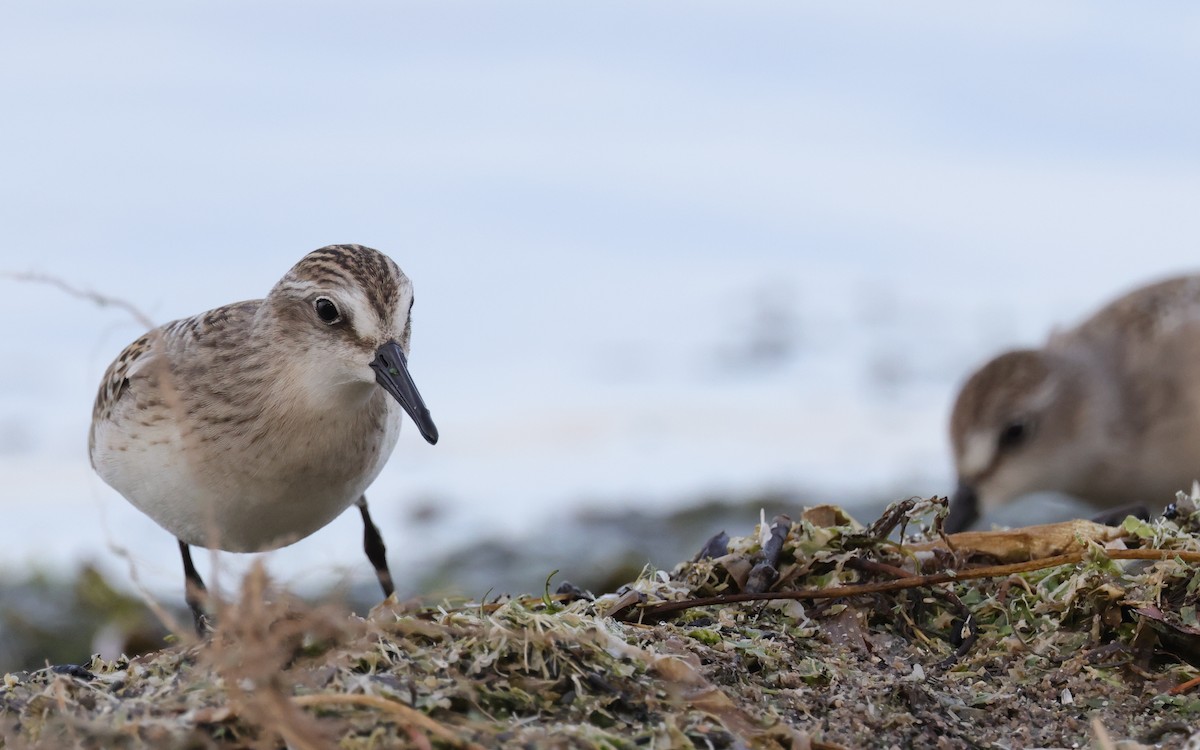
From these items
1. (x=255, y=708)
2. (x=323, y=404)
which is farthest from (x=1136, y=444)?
(x=255, y=708)

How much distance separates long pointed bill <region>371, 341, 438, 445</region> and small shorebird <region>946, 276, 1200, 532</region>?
5.48 m

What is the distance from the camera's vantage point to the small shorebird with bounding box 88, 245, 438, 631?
5.12m

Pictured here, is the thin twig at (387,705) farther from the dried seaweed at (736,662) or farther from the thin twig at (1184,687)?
the thin twig at (1184,687)

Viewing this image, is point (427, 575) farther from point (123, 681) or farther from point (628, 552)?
point (123, 681)

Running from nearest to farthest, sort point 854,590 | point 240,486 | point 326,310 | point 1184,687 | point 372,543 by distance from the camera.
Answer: point 1184,687
point 854,590
point 240,486
point 326,310
point 372,543

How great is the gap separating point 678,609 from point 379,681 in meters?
1.08

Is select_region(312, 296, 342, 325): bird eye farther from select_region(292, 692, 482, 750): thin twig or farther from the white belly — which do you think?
select_region(292, 692, 482, 750): thin twig

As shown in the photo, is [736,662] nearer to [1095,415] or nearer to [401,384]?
[401,384]

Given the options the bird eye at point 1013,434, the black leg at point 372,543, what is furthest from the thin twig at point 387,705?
the bird eye at point 1013,434

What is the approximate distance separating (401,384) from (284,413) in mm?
535

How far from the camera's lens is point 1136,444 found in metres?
9.95

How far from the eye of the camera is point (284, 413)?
17.1ft

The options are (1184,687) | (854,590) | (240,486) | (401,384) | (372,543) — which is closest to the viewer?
(1184,687)

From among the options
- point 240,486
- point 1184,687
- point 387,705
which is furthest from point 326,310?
point 1184,687
